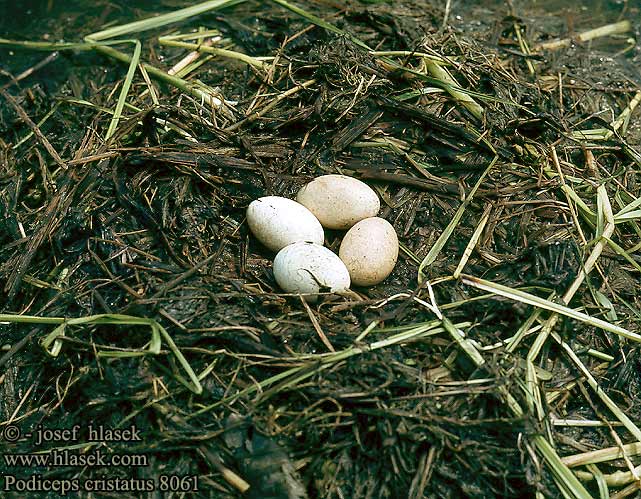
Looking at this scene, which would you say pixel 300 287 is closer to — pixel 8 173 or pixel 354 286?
pixel 354 286

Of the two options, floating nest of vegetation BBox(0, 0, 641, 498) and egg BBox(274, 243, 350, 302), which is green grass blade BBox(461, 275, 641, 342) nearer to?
floating nest of vegetation BBox(0, 0, 641, 498)

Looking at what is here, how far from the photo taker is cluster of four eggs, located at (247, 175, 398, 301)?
2.75m

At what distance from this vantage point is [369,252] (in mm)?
2836

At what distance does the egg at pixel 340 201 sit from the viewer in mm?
2986

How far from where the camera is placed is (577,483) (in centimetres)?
233

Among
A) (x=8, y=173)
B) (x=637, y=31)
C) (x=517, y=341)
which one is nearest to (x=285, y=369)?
(x=517, y=341)

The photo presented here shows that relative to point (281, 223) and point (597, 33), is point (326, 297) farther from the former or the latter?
point (597, 33)

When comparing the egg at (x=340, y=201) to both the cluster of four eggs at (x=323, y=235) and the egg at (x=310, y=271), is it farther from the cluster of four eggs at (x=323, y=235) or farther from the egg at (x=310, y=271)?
the egg at (x=310, y=271)

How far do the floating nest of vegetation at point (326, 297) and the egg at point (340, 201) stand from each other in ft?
0.54

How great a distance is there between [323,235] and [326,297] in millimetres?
311

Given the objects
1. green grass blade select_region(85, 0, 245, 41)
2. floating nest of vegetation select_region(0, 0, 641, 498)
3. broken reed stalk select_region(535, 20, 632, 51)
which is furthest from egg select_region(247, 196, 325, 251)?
broken reed stalk select_region(535, 20, 632, 51)

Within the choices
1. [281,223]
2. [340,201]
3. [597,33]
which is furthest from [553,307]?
[597,33]

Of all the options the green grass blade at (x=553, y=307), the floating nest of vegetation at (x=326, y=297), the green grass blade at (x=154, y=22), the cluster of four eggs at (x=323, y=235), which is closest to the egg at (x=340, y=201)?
the cluster of four eggs at (x=323, y=235)

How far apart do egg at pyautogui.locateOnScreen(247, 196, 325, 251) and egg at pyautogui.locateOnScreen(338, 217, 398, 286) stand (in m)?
0.13
